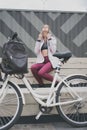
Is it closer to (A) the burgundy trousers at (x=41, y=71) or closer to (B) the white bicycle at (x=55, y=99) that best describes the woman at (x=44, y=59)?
(A) the burgundy trousers at (x=41, y=71)

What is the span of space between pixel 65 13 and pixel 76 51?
3.04ft

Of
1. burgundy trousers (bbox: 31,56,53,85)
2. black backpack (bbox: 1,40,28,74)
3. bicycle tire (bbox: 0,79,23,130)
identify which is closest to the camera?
black backpack (bbox: 1,40,28,74)

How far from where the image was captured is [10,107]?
4.99 meters

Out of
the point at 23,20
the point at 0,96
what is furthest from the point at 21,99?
the point at 23,20

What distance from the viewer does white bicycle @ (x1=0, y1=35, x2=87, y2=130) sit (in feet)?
16.0

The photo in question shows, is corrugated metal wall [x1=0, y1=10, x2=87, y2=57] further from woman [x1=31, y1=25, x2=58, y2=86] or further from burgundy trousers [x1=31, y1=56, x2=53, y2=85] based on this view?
burgundy trousers [x1=31, y1=56, x2=53, y2=85]

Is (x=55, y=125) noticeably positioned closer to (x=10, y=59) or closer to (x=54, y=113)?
(x=54, y=113)

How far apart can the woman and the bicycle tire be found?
0.92 metres

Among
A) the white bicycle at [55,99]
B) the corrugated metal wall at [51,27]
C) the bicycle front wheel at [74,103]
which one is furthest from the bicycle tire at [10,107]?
the corrugated metal wall at [51,27]

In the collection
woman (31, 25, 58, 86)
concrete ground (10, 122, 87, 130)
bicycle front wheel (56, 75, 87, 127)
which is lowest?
concrete ground (10, 122, 87, 130)

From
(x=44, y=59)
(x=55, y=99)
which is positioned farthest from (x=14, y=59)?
(x=44, y=59)

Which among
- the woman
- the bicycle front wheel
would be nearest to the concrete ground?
the bicycle front wheel

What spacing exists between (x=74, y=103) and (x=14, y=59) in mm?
1046

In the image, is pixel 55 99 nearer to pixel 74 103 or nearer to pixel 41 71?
pixel 74 103
